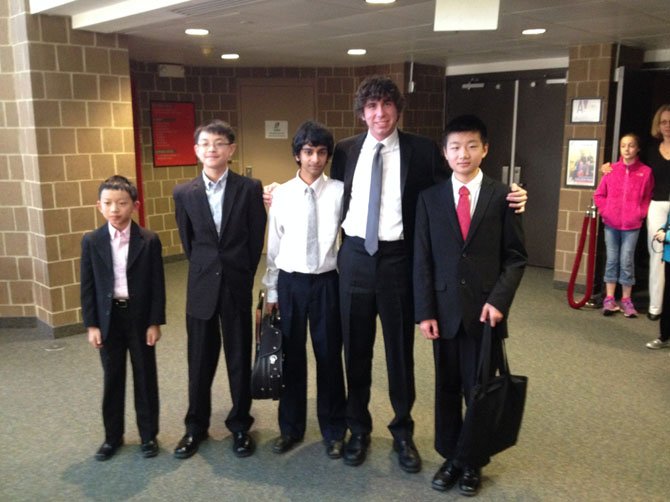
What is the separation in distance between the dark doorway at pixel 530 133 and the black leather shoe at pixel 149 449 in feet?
16.5

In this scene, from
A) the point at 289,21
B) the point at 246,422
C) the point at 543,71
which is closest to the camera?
the point at 246,422

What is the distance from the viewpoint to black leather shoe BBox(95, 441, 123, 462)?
9.14 ft

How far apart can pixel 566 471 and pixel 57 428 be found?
2475mm

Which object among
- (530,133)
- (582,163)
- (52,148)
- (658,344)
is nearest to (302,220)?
(52,148)

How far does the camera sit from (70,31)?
4.25 meters

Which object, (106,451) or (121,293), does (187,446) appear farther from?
(121,293)

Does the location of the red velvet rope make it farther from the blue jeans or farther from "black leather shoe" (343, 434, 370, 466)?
"black leather shoe" (343, 434, 370, 466)

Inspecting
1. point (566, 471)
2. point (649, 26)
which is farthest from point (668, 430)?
point (649, 26)

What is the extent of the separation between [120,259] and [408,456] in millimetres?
1534

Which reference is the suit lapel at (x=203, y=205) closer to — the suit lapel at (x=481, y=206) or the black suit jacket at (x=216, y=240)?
the black suit jacket at (x=216, y=240)

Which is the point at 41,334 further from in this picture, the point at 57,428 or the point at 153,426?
the point at 153,426

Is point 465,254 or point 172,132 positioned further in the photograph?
point 172,132

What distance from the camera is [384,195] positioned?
2.55m

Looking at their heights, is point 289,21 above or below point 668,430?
above
